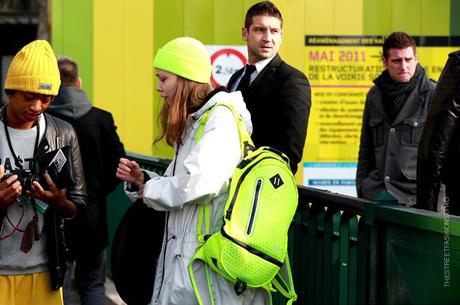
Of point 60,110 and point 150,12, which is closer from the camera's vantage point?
point 60,110

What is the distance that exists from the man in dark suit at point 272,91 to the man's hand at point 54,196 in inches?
48.3

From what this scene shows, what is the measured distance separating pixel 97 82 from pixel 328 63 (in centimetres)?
212

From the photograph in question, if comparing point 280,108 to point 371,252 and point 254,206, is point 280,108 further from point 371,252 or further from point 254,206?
point 254,206

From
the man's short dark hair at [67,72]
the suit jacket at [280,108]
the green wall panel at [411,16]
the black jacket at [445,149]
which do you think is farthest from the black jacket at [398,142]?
the green wall panel at [411,16]

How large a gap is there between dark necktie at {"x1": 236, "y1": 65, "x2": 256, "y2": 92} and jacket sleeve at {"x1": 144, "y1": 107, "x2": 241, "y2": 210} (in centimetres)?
151

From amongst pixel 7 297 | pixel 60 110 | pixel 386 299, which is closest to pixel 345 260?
pixel 386 299

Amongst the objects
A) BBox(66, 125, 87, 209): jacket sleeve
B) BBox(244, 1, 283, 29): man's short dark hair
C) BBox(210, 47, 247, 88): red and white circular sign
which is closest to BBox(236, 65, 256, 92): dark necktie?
BBox(244, 1, 283, 29): man's short dark hair

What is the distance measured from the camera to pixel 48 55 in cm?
468

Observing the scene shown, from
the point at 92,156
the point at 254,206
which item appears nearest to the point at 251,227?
the point at 254,206

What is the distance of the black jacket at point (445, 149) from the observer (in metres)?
4.50

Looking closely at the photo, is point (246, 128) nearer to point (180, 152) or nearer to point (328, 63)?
point (180, 152)

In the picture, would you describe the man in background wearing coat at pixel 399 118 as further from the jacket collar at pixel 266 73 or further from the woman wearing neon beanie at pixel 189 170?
the woman wearing neon beanie at pixel 189 170

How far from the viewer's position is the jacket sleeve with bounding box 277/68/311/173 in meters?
5.29

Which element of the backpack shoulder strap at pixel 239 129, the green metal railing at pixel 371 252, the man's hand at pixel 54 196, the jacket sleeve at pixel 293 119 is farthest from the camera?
the jacket sleeve at pixel 293 119
